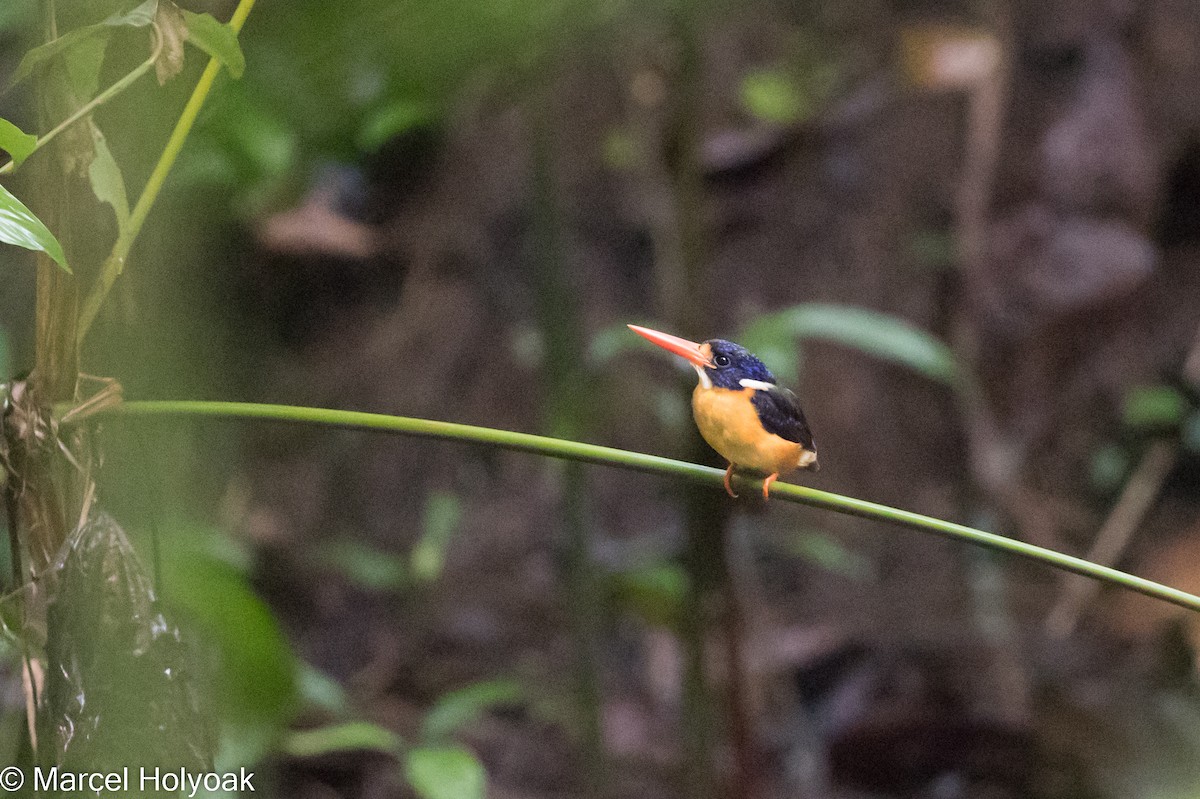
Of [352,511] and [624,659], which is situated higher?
[352,511]

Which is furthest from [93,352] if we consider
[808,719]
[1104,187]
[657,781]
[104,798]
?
[1104,187]

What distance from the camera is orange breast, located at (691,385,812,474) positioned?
992mm

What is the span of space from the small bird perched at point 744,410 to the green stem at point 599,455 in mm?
234

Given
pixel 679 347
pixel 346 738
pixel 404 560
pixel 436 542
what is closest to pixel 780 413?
pixel 679 347

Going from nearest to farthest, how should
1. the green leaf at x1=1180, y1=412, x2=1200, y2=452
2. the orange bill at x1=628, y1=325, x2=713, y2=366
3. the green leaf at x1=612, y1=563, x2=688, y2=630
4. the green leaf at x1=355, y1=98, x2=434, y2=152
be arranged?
1. the orange bill at x1=628, y1=325, x2=713, y2=366
2. the green leaf at x1=355, y1=98, x2=434, y2=152
3. the green leaf at x1=612, y1=563, x2=688, y2=630
4. the green leaf at x1=1180, y1=412, x2=1200, y2=452

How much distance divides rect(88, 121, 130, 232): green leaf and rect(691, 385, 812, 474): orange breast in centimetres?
53

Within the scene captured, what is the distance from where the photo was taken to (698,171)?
189cm

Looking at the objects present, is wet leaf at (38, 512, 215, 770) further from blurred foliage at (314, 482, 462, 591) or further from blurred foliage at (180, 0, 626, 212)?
blurred foliage at (314, 482, 462, 591)

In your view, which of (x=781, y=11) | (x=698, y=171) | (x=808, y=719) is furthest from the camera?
(x=781, y=11)

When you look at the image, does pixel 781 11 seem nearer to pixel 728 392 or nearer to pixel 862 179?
pixel 862 179

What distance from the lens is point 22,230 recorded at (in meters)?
0.62

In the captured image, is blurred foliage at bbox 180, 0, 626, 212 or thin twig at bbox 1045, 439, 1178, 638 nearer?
blurred foliage at bbox 180, 0, 626, 212

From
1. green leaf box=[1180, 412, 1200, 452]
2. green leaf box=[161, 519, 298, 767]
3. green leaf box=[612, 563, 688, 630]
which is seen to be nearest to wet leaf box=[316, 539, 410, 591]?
green leaf box=[612, 563, 688, 630]

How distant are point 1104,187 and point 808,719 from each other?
6.48 ft
